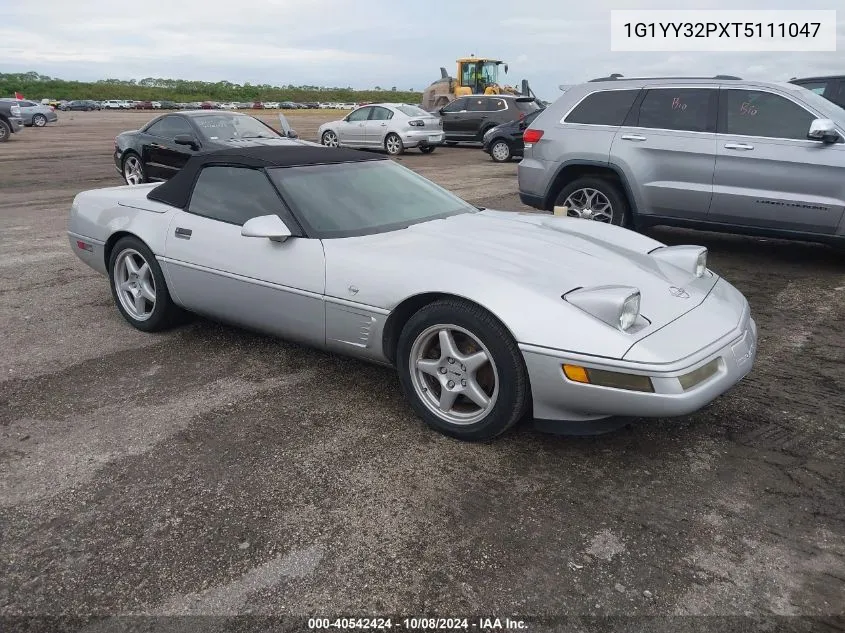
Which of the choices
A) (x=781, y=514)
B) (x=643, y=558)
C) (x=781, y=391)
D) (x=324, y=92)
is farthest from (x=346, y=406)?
(x=324, y=92)

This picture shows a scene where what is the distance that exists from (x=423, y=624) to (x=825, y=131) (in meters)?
5.75

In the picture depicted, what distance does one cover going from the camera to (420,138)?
19.0m

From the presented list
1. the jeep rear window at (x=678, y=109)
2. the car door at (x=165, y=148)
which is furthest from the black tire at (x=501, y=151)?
the jeep rear window at (x=678, y=109)

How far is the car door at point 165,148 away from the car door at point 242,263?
702cm

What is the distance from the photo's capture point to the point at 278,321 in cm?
396

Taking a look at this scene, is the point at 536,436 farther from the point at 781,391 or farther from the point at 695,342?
the point at 781,391

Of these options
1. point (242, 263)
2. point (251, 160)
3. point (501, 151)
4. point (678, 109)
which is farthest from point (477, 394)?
point (501, 151)

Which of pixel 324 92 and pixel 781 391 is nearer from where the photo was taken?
pixel 781 391

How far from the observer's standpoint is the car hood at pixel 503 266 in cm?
320

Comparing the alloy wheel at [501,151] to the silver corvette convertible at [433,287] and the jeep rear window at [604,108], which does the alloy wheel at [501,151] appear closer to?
the jeep rear window at [604,108]

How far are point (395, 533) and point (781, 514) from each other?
1.49 metres

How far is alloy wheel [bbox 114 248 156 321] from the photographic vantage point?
4754 mm

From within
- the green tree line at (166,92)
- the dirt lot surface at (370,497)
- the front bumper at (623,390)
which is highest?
the green tree line at (166,92)

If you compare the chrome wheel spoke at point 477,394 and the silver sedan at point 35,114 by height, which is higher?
the silver sedan at point 35,114
